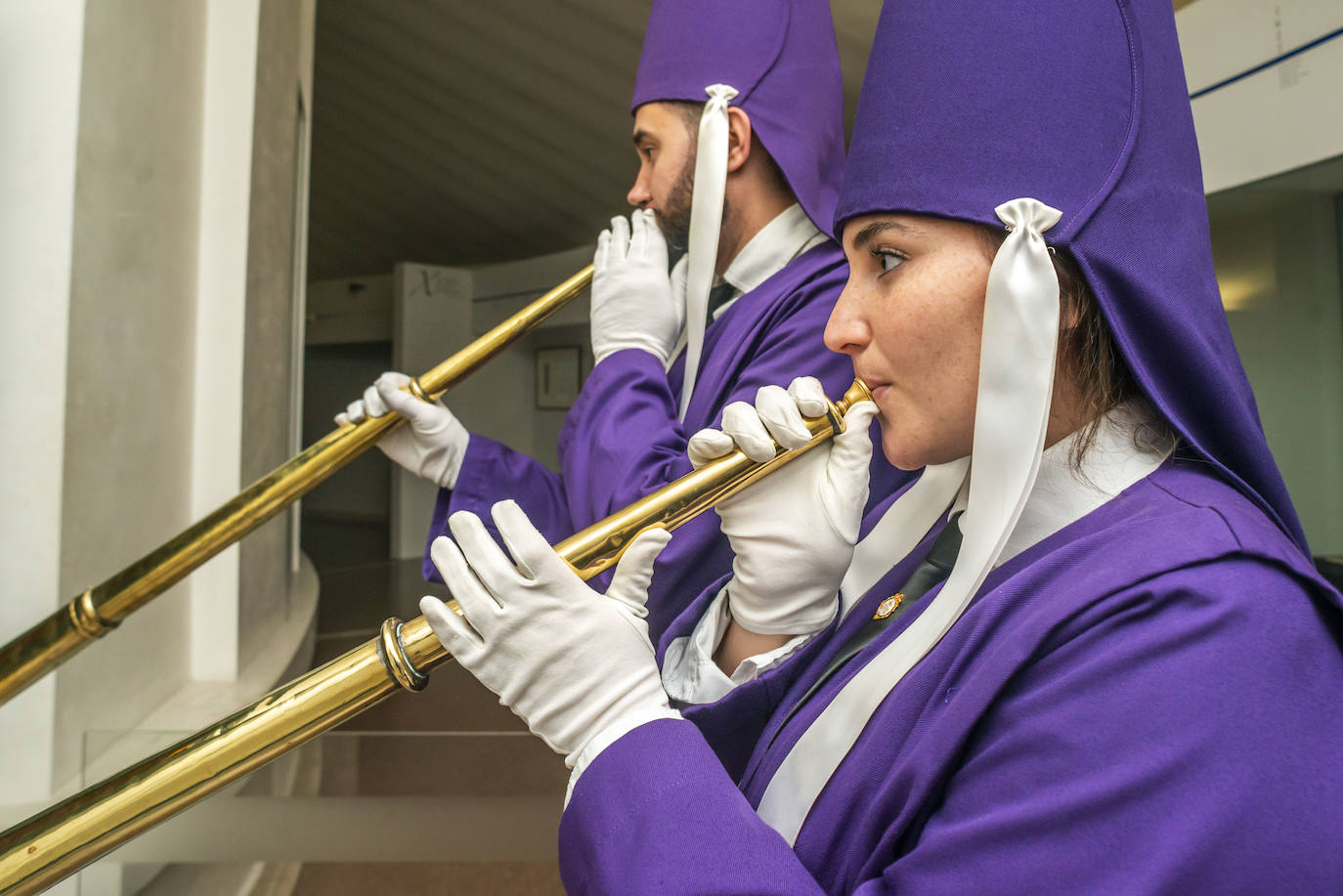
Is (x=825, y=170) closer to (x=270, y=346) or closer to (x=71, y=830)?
(x=71, y=830)

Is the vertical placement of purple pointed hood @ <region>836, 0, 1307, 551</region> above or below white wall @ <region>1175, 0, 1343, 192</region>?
below

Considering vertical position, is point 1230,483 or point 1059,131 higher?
point 1059,131

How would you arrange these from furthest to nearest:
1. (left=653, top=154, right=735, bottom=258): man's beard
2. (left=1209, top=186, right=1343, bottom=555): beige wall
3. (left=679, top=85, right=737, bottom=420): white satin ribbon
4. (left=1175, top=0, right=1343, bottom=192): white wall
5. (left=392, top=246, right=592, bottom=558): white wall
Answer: (left=392, top=246, right=592, bottom=558): white wall
(left=1209, top=186, right=1343, bottom=555): beige wall
(left=1175, top=0, right=1343, bottom=192): white wall
(left=653, top=154, right=735, bottom=258): man's beard
(left=679, top=85, right=737, bottom=420): white satin ribbon

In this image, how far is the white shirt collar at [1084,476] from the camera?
81cm

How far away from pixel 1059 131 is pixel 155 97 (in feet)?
8.04

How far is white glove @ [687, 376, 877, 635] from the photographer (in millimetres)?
1002

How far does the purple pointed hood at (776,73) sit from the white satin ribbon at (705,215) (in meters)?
0.06

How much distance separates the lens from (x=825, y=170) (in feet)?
5.33

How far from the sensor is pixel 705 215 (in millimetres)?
1563

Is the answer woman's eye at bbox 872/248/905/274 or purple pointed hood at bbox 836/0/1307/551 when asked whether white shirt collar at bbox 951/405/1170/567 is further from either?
woman's eye at bbox 872/248/905/274

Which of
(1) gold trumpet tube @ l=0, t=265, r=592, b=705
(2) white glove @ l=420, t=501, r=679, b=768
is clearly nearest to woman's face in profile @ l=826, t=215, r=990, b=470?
(2) white glove @ l=420, t=501, r=679, b=768

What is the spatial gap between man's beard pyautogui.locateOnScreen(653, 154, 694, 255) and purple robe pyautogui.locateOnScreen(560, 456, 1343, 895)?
1057mm

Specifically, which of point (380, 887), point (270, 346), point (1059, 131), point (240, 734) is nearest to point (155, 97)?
point (270, 346)

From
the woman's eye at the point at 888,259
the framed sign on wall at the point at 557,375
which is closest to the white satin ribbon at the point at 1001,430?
the woman's eye at the point at 888,259
